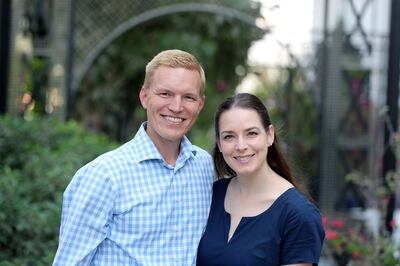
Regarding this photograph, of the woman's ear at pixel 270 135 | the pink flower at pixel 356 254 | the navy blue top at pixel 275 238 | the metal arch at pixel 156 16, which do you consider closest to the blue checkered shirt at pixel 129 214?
the navy blue top at pixel 275 238

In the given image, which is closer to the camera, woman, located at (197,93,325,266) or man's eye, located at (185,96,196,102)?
woman, located at (197,93,325,266)

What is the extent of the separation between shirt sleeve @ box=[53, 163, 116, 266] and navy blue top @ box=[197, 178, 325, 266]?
41cm

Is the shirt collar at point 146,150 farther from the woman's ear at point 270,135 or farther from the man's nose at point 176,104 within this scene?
the woman's ear at point 270,135

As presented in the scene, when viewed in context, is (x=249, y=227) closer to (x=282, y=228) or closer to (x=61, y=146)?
(x=282, y=228)

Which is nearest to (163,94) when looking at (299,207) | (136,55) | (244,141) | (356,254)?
(244,141)

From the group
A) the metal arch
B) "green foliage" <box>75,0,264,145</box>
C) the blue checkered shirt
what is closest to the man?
the blue checkered shirt

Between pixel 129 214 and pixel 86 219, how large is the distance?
150 millimetres

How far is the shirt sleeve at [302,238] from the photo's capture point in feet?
8.24

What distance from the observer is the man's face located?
270 centimetres

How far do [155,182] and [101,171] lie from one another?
21 centimetres

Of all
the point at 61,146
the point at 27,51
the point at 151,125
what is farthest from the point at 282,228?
the point at 27,51

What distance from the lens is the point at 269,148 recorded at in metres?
2.98

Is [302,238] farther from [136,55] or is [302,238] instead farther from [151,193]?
[136,55]

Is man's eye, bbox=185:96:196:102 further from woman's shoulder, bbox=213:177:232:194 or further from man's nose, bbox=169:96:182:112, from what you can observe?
woman's shoulder, bbox=213:177:232:194
